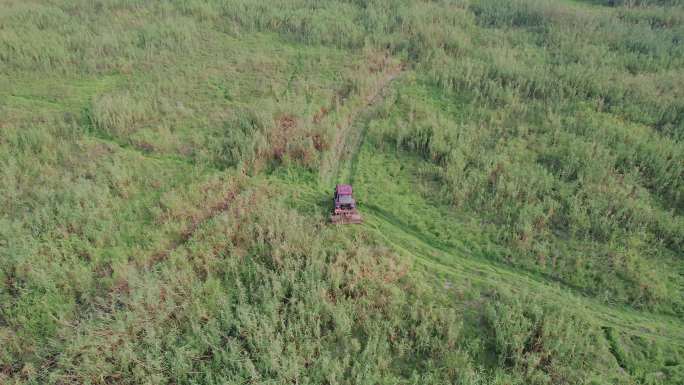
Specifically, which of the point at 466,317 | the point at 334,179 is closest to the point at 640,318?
the point at 466,317

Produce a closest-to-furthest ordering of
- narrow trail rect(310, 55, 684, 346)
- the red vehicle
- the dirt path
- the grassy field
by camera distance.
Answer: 1. the grassy field
2. narrow trail rect(310, 55, 684, 346)
3. the red vehicle
4. the dirt path

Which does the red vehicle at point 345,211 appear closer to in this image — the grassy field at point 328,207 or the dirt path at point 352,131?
the grassy field at point 328,207

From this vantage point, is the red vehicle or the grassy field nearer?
the grassy field

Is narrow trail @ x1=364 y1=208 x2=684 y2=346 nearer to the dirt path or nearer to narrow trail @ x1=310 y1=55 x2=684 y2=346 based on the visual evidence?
narrow trail @ x1=310 y1=55 x2=684 y2=346

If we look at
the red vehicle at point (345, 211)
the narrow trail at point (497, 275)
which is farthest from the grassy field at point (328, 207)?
the red vehicle at point (345, 211)

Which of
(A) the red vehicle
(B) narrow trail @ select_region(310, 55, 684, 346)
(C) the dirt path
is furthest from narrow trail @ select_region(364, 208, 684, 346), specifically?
(C) the dirt path

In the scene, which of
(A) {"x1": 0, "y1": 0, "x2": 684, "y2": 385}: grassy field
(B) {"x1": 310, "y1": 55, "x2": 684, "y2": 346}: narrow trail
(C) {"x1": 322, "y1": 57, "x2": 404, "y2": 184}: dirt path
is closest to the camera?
(A) {"x1": 0, "y1": 0, "x2": 684, "y2": 385}: grassy field

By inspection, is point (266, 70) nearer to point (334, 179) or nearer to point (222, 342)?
point (334, 179)
